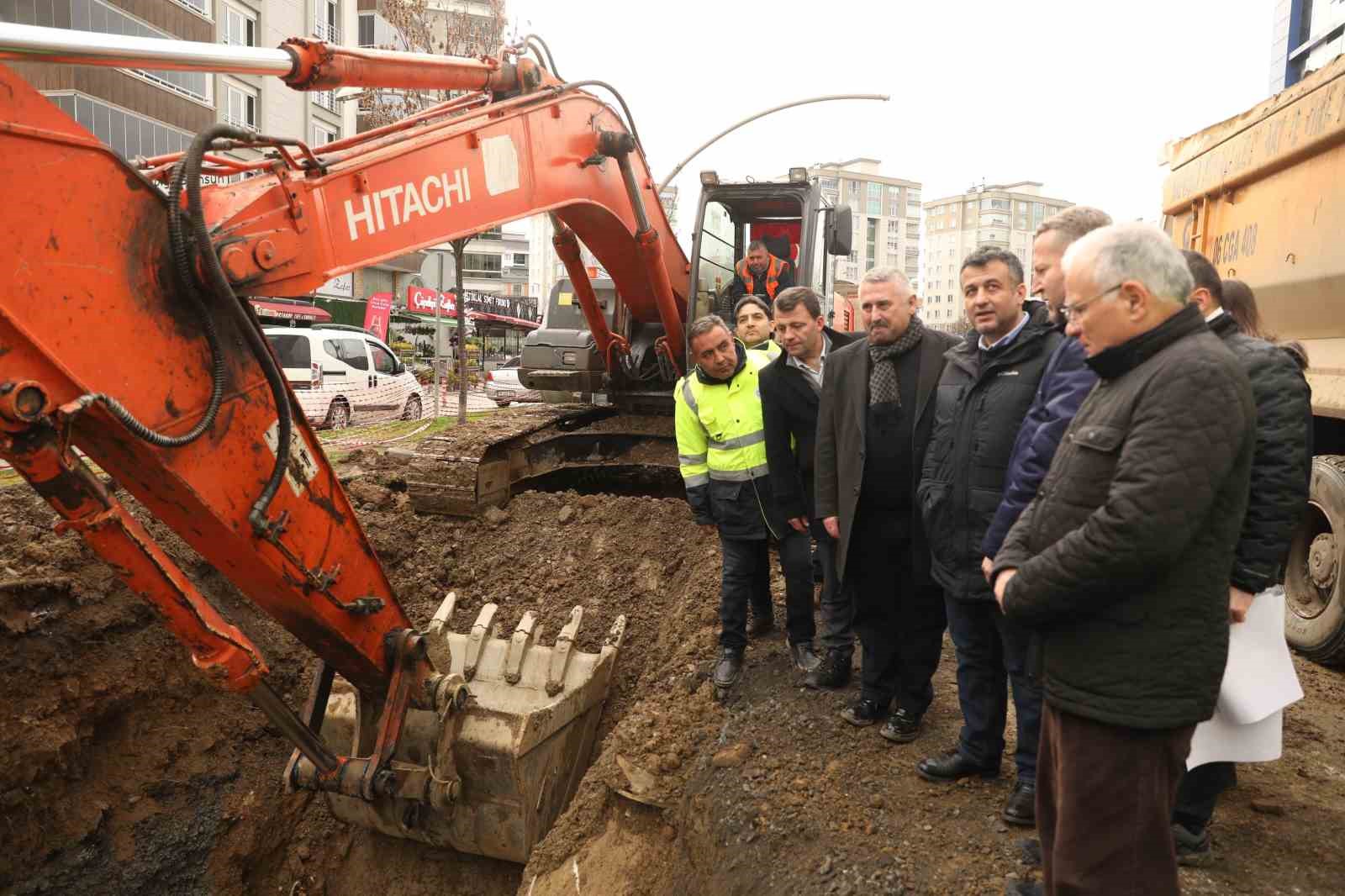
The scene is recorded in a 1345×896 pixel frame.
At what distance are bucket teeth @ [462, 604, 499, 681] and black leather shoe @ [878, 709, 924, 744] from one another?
2180 mm

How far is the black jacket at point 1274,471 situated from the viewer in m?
2.57

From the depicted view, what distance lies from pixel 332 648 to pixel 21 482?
427cm

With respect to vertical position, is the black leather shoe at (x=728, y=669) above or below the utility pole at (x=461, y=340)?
below

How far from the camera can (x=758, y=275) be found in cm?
782

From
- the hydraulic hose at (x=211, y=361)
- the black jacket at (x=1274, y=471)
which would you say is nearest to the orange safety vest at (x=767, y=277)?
the black jacket at (x=1274, y=471)

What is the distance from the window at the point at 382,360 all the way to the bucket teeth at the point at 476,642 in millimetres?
11449

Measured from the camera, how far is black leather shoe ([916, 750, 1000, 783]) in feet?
11.0

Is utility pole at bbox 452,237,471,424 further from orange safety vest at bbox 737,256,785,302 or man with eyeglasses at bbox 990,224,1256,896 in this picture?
man with eyeglasses at bbox 990,224,1256,896

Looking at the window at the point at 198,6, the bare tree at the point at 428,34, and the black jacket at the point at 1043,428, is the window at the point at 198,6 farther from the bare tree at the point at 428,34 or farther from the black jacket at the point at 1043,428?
the black jacket at the point at 1043,428

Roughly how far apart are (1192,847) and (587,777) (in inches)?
96.7

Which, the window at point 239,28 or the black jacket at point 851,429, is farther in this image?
the window at point 239,28

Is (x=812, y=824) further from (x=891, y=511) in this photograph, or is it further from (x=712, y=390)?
(x=712, y=390)

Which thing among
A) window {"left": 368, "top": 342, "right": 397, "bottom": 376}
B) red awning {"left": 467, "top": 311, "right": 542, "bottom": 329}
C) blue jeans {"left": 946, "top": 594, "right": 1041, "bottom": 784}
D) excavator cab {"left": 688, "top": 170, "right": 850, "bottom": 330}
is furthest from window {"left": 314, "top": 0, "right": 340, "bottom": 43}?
blue jeans {"left": 946, "top": 594, "right": 1041, "bottom": 784}

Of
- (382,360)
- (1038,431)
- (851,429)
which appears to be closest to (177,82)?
(382,360)
